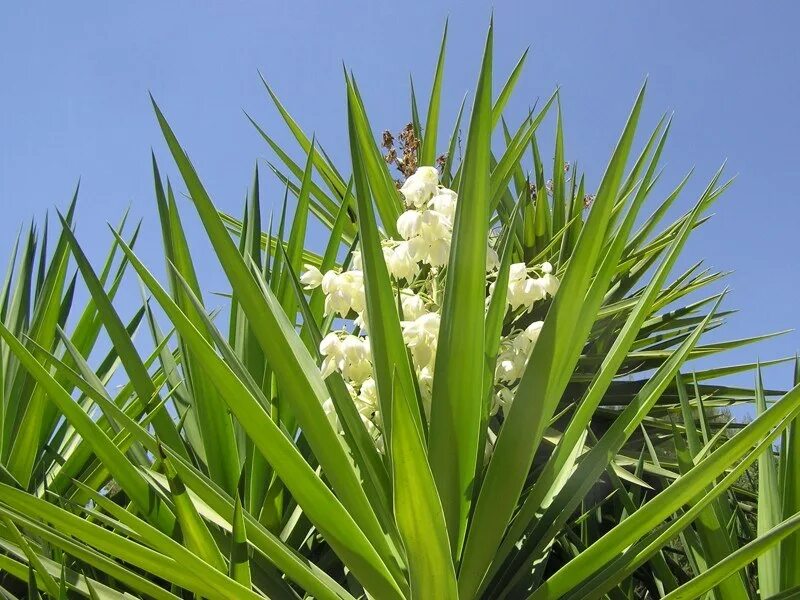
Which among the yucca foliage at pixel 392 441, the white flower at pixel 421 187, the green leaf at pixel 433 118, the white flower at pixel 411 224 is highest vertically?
the green leaf at pixel 433 118

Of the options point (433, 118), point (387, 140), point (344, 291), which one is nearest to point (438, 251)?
point (344, 291)

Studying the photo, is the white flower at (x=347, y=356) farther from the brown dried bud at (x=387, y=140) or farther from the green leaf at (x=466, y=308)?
the brown dried bud at (x=387, y=140)

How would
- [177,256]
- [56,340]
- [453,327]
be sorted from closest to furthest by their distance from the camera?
[453,327] → [177,256] → [56,340]

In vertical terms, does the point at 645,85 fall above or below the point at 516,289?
above

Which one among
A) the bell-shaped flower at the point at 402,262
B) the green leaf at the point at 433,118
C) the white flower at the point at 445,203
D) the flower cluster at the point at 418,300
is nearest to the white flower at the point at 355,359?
the flower cluster at the point at 418,300

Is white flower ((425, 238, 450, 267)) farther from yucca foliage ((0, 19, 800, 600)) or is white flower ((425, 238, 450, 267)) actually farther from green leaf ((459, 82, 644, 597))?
green leaf ((459, 82, 644, 597))

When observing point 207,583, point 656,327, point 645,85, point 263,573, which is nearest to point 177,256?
point 263,573

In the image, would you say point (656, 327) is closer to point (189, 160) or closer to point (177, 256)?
point (177, 256)

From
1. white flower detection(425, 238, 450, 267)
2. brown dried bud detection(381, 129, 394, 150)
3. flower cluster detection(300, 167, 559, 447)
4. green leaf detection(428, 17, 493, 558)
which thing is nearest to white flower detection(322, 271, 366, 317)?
flower cluster detection(300, 167, 559, 447)
